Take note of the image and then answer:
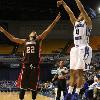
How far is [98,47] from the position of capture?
91.6 ft

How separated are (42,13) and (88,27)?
20273 mm

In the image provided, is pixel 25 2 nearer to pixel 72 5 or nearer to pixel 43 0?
pixel 43 0

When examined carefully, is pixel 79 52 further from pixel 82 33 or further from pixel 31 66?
pixel 31 66

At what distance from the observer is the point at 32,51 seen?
902 centimetres

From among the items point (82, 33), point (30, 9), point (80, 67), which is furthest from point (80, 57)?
point (30, 9)

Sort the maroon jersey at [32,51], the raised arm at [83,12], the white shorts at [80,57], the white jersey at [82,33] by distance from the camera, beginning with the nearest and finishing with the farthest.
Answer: the raised arm at [83,12]
the white shorts at [80,57]
the white jersey at [82,33]
the maroon jersey at [32,51]

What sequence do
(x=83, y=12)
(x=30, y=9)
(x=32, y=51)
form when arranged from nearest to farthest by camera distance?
(x=83, y=12) → (x=32, y=51) → (x=30, y=9)

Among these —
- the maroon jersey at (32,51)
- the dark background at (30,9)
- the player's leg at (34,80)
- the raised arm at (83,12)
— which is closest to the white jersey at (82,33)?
the raised arm at (83,12)

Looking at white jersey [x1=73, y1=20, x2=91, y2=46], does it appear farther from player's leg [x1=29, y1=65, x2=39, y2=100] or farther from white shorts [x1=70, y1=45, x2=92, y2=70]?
player's leg [x1=29, y1=65, x2=39, y2=100]

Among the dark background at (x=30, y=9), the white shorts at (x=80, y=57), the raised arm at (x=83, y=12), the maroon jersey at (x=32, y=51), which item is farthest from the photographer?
the dark background at (x=30, y=9)

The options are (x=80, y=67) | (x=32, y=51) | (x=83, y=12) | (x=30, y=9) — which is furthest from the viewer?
(x=30, y=9)

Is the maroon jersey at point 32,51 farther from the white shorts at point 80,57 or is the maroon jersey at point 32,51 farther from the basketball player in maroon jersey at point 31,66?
the white shorts at point 80,57

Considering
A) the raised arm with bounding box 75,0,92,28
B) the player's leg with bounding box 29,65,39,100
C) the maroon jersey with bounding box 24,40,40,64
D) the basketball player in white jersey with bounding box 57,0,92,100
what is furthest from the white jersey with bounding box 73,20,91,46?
the player's leg with bounding box 29,65,39,100

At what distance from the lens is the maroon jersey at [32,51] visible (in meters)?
9.02
